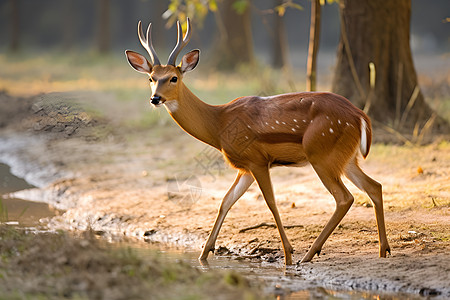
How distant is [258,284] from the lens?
18.3 ft

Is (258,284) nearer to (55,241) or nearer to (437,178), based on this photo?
(55,241)

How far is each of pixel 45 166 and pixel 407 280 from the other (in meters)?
7.01

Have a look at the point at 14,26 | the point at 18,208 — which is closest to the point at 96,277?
the point at 18,208

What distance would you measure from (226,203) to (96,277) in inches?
85.3

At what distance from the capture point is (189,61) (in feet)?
23.0

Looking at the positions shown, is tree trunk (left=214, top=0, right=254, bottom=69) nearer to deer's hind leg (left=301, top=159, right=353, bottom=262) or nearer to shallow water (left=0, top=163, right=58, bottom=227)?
shallow water (left=0, top=163, right=58, bottom=227)

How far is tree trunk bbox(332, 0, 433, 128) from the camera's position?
11.0 meters

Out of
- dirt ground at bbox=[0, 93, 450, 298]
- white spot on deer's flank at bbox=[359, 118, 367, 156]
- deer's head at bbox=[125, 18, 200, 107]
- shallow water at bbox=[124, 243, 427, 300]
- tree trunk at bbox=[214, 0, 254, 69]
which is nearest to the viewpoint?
shallow water at bbox=[124, 243, 427, 300]

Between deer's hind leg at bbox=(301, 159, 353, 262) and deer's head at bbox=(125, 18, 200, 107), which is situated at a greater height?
deer's head at bbox=(125, 18, 200, 107)

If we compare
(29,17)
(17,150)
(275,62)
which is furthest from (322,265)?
(29,17)

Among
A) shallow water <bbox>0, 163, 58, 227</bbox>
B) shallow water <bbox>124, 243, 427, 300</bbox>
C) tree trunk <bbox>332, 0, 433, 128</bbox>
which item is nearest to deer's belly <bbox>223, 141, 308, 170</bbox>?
shallow water <bbox>124, 243, 427, 300</bbox>

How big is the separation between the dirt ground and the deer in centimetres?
44

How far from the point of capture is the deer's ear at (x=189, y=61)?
6.95 m

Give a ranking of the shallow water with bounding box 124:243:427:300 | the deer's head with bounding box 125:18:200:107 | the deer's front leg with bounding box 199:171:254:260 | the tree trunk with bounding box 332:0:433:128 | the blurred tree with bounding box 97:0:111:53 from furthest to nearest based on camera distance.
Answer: the blurred tree with bounding box 97:0:111:53
the tree trunk with bounding box 332:0:433:128
the deer's front leg with bounding box 199:171:254:260
the deer's head with bounding box 125:18:200:107
the shallow water with bounding box 124:243:427:300
